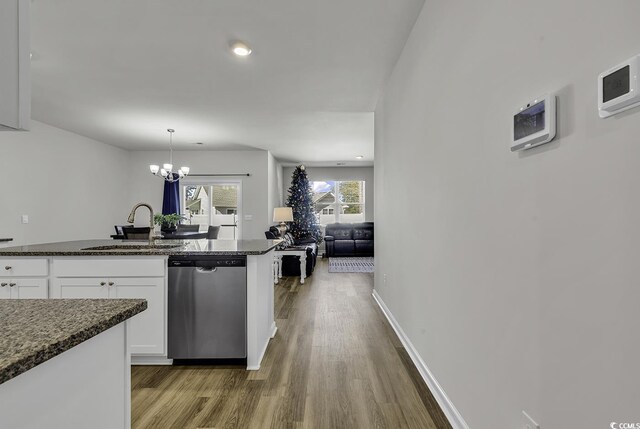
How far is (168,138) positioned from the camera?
6.56 meters

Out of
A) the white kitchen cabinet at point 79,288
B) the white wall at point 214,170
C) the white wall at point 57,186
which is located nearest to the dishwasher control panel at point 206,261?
the white kitchen cabinet at point 79,288

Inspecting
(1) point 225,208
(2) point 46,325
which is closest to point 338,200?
(1) point 225,208

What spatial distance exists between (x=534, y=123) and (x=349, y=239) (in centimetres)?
831

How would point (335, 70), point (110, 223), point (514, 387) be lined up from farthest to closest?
point (110, 223) → point (335, 70) → point (514, 387)

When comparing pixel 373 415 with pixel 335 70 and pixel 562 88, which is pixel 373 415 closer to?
pixel 562 88

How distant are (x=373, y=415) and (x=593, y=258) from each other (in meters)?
1.50

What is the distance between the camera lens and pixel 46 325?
0.76 m

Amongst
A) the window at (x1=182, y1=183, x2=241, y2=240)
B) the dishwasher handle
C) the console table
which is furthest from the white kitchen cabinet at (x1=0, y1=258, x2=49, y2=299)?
the window at (x1=182, y1=183, x2=241, y2=240)

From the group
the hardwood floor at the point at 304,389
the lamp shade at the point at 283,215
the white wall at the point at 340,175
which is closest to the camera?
the hardwood floor at the point at 304,389

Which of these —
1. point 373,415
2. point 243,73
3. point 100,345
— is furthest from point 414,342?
point 243,73

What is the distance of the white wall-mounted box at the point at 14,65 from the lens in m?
0.67

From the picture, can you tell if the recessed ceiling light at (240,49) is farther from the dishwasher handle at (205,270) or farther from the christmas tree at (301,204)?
the christmas tree at (301,204)

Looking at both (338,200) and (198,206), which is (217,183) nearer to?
(198,206)

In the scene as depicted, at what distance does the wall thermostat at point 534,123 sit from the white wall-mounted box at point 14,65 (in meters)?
1.39
